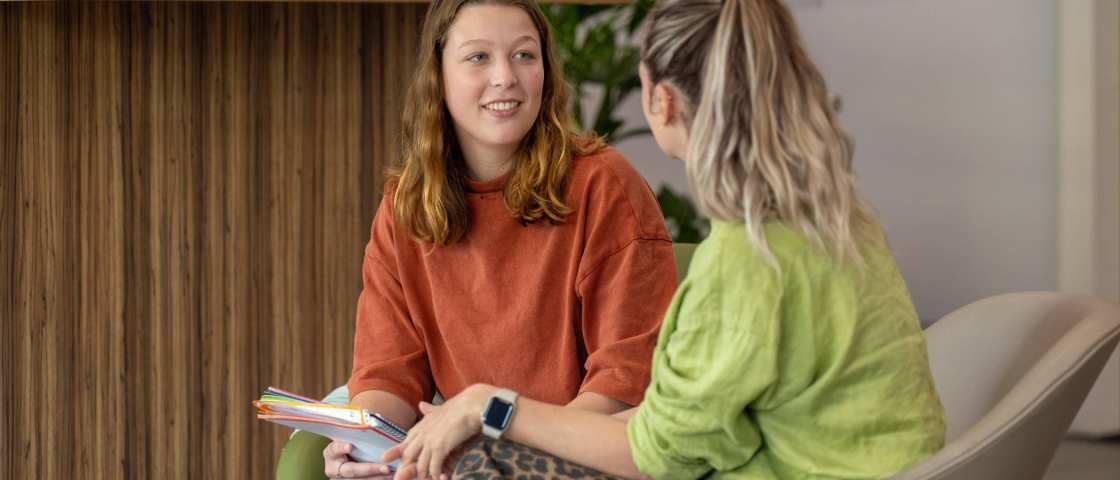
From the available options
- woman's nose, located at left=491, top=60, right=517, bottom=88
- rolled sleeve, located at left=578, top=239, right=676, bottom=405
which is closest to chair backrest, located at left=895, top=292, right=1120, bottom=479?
rolled sleeve, located at left=578, top=239, right=676, bottom=405

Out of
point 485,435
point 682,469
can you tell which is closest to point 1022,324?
point 682,469

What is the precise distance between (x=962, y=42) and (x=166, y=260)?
7.44 feet

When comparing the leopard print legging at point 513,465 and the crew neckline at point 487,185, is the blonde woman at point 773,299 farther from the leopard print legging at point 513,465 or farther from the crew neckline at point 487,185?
the crew neckline at point 487,185

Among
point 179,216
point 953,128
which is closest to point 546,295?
point 179,216

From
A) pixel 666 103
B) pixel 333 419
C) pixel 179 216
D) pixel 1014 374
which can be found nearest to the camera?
pixel 666 103

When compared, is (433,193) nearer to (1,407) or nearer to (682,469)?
(682,469)

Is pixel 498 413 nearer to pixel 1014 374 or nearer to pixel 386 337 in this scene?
pixel 386 337

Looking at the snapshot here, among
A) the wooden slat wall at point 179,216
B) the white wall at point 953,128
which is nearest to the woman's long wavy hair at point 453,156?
the wooden slat wall at point 179,216

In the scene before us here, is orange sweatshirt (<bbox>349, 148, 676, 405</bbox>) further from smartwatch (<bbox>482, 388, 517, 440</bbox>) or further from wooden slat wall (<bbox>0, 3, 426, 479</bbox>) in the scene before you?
wooden slat wall (<bbox>0, 3, 426, 479</bbox>)

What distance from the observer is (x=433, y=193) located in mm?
Result: 1945

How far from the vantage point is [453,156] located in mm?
2039

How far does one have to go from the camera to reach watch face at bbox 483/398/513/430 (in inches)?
57.8

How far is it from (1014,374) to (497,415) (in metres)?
0.74

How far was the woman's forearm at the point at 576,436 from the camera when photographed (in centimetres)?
145
